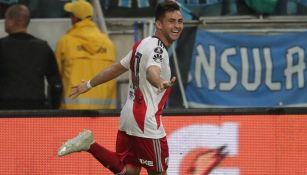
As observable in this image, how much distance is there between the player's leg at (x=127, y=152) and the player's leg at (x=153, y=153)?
0.10 m

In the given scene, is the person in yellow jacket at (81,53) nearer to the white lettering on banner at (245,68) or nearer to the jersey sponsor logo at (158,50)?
the white lettering on banner at (245,68)

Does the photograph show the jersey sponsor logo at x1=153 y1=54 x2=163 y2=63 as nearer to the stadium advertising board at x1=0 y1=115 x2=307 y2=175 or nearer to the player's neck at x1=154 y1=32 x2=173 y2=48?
the player's neck at x1=154 y1=32 x2=173 y2=48

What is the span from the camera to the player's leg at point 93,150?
863 centimetres

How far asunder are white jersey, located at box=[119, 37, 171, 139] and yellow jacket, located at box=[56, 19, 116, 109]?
2707 millimetres

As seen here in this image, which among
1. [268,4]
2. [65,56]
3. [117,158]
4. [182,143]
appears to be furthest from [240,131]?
[268,4]

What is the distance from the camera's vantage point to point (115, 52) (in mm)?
11688

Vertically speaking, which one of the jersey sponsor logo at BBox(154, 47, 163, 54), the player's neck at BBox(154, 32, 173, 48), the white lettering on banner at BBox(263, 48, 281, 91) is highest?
the player's neck at BBox(154, 32, 173, 48)

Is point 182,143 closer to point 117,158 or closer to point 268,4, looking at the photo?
point 117,158

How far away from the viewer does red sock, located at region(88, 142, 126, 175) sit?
864 centimetres

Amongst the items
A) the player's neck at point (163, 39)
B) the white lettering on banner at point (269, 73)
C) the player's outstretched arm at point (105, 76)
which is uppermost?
the player's neck at point (163, 39)

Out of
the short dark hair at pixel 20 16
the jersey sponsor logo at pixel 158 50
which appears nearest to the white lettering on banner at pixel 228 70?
the short dark hair at pixel 20 16

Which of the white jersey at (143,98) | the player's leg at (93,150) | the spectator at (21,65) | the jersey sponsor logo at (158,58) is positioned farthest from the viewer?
the spectator at (21,65)

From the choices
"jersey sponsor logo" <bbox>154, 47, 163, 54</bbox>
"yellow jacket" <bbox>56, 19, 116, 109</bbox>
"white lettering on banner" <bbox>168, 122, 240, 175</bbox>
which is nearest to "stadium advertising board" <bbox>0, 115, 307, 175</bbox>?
"white lettering on banner" <bbox>168, 122, 240, 175</bbox>

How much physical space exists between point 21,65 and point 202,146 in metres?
2.16
